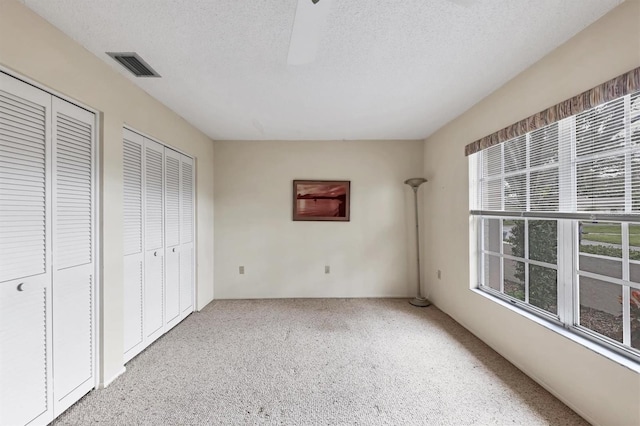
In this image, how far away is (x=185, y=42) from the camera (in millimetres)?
1544

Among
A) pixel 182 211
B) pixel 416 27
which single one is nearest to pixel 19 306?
pixel 182 211

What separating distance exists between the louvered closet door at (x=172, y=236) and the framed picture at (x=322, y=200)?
1.52 meters

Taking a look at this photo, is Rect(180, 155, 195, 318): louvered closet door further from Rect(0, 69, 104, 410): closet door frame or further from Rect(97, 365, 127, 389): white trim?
Rect(0, 69, 104, 410): closet door frame

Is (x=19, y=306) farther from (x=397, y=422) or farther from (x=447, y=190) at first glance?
(x=447, y=190)

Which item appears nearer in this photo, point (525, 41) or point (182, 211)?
point (525, 41)

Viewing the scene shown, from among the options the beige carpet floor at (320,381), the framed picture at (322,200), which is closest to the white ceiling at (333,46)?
the framed picture at (322,200)

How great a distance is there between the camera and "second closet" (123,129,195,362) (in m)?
2.07

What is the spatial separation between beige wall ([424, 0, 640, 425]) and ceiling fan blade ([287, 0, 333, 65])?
156 centimetres

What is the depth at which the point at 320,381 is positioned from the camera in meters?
1.84

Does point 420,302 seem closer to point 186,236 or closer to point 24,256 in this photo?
point 186,236

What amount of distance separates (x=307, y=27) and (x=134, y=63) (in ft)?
4.57

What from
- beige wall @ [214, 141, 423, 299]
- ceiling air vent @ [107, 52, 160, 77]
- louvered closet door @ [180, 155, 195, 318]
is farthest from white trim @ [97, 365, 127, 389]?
ceiling air vent @ [107, 52, 160, 77]

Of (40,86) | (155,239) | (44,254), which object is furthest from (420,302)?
(40,86)

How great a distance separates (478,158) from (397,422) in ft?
8.09
